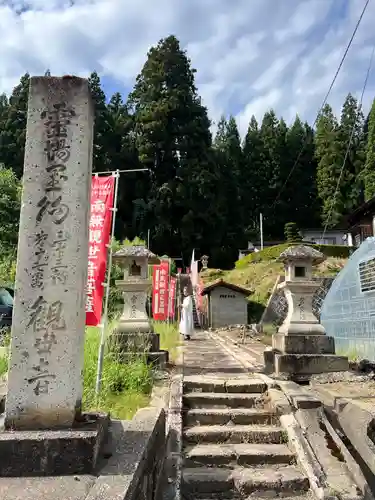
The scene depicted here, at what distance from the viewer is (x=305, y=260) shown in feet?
28.9

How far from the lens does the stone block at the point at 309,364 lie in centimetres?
820

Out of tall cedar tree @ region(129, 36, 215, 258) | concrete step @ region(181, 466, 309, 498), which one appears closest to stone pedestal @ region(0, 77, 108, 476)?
concrete step @ region(181, 466, 309, 498)

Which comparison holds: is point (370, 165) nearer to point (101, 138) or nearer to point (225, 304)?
point (225, 304)

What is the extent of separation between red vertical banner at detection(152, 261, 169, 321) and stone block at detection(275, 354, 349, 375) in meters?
8.85

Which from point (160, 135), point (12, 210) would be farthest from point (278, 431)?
point (160, 135)

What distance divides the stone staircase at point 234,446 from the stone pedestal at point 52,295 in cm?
221

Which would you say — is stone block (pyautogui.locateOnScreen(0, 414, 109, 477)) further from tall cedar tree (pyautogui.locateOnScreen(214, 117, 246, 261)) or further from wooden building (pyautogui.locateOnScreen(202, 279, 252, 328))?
tall cedar tree (pyautogui.locateOnScreen(214, 117, 246, 261))

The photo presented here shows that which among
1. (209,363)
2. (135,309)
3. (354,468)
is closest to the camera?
(354,468)

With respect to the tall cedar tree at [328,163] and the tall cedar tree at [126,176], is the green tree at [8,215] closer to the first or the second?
the tall cedar tree at [126,176]

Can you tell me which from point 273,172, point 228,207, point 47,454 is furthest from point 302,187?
point 47,454

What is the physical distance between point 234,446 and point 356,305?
5.90m

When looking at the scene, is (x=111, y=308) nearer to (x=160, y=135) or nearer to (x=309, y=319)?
(x=309, y=319)

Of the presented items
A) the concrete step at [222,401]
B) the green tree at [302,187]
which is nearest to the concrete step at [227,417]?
the concrete step at [222,401]

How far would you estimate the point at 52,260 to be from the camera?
133 inches
